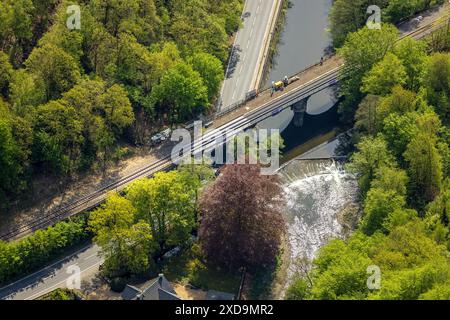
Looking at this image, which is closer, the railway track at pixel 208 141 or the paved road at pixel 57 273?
the paved road at pixel 57 273

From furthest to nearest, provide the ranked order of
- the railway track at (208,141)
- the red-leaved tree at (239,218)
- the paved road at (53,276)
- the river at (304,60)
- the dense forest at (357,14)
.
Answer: the dense forest at (357,14)
the river at (304,60)
the railway track at (208,141)
the paved road at (53,276)
the red-leaved tree at (239,218)

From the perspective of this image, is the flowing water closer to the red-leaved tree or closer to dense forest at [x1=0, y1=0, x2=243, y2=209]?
the red-leaved tree

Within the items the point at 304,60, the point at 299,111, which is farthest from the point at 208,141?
the point at 304,60

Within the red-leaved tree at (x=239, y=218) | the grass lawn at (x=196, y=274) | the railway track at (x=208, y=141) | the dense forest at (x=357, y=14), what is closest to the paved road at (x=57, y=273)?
the railway track at (x=208, y=141)

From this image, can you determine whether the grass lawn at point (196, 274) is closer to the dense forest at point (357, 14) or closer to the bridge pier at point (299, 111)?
the bridge pier at point (299, 111)

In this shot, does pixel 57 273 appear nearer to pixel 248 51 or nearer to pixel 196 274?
pixel 196 274

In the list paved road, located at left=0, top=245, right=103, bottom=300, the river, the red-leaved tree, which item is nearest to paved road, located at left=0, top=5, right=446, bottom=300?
paved road, located at left=0, top=245, right=103, bottom=300

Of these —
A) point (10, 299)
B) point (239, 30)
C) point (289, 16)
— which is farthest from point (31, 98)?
point (289, 16)
